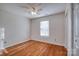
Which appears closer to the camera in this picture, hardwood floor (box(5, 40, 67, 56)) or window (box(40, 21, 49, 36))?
hardwood floor (box(5, 40, 67, 56))

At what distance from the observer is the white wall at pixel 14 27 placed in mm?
1301

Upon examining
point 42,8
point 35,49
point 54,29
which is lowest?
point 35,49

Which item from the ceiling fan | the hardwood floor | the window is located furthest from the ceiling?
the hardwood floor

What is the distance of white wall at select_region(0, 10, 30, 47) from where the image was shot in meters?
1.30

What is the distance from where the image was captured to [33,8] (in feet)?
4.54

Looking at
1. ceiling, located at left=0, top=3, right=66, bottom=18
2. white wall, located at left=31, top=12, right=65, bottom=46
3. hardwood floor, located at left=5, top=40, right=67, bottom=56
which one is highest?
ceiling, located at left=0, top=3, right=66, bottom=18

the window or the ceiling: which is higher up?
the ceiling

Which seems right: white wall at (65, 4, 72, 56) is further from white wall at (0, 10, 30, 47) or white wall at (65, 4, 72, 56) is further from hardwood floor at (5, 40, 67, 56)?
white wall at (0, 10, 30, 47)

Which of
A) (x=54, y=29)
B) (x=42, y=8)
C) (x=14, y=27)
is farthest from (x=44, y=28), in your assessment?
(x=14, y=27)

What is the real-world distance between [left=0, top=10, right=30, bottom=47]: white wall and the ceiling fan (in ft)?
0.61

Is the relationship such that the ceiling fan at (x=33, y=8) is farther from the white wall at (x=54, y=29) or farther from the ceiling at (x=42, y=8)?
the white wall at (x=54, y=29)

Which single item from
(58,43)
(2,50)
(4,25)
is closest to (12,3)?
(4,25)

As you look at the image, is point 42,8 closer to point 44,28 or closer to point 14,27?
point 44,28

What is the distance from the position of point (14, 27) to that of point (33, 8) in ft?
1.60
